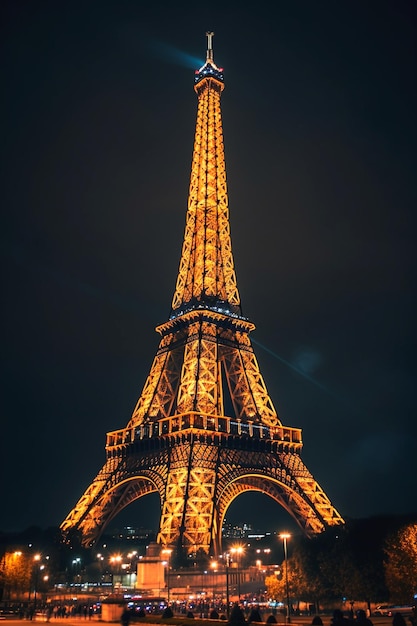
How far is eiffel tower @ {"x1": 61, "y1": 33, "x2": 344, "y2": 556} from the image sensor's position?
72938 mm

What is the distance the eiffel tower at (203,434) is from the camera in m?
72.9

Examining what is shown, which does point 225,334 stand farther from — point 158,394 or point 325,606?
point 325,606

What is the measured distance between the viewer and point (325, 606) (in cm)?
5988

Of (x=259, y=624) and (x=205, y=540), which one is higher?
(x=205, y=540)

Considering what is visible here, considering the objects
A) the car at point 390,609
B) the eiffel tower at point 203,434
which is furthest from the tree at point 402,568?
the eiffel tower at point 203,434

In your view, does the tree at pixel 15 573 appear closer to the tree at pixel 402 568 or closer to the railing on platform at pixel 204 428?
the railing on platform at pixel 204 428

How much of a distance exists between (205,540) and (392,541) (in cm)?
2194

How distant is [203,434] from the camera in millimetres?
76125

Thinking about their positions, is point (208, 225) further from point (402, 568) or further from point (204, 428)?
point (402, 568)

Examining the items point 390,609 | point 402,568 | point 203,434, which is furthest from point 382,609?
point 203,434

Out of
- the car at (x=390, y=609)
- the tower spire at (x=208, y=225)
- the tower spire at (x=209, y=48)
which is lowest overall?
the car at (x=390, y=609)

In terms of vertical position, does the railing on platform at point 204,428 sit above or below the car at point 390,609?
above

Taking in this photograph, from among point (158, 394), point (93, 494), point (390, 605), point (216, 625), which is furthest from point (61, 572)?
point (216, 625)

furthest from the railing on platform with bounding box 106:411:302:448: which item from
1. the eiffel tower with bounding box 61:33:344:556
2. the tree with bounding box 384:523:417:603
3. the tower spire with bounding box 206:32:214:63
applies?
the tower spire with bounding box 206:32:214:63
